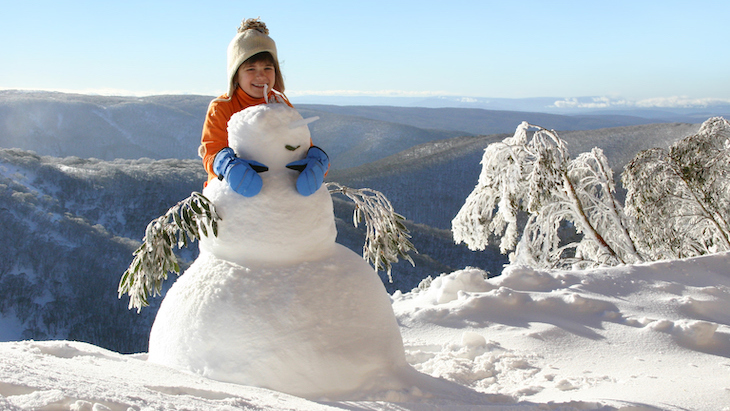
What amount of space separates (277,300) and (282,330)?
0.14 meters

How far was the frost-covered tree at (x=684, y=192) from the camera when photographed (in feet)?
22.2

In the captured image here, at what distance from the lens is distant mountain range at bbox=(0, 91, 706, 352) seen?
281 inches

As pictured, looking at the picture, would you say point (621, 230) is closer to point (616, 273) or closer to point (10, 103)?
point (616, 273)

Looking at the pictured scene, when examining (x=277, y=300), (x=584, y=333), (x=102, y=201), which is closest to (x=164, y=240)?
(x=277, y=300)

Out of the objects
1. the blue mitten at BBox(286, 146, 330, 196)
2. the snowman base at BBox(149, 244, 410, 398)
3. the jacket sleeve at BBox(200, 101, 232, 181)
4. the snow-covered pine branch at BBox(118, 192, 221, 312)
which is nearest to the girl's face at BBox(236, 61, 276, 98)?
the jacket sleeve at BBox(200, 101, 232, 181)

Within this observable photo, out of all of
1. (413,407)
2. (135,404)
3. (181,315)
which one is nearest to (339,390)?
(413,407)

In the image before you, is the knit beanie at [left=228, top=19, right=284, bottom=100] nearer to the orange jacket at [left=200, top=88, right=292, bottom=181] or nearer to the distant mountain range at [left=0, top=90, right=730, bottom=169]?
the orange jacket at [left=200, top=88, right=292, bottom=181]

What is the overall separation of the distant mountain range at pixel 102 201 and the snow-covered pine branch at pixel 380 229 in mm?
5643

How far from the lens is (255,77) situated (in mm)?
2715

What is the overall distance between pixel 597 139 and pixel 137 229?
17902 mm

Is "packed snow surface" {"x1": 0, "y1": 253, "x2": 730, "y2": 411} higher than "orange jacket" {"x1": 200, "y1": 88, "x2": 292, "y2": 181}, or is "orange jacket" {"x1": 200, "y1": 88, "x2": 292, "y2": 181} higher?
"orange jacket" {"x1": 200, "y1": 88, "x2": 292, "y2": 181}

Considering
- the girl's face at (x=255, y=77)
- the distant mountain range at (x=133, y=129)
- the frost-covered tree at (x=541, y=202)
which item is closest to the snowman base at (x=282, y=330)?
the girl's face at (x=255, y=77)

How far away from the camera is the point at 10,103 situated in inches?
788

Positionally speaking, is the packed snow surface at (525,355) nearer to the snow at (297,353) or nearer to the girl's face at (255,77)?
the snow at (297,353)
